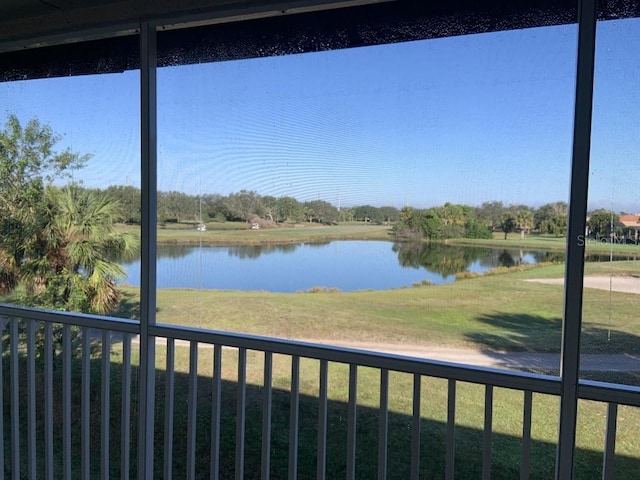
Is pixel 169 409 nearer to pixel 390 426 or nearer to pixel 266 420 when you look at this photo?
pixel 266 420

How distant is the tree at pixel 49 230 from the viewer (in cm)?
228

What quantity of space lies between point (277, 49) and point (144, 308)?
129cm

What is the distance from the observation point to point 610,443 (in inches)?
52.6

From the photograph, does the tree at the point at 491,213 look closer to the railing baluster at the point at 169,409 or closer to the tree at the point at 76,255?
the railing baluster at the point at 169,409

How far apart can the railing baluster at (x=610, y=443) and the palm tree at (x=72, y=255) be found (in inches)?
84.9

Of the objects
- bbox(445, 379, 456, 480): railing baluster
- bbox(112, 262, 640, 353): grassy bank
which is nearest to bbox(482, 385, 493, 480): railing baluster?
bbox(445, 379, 456, 480): railing baluster

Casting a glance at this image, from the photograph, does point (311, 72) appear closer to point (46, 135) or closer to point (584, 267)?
point (584, 267)

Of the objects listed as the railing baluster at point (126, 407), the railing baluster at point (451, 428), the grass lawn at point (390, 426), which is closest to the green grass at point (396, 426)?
the grass lawn at point (390, 426)

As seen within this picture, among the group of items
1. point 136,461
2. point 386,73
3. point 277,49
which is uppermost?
point 277,49

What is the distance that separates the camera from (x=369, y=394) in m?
1.94

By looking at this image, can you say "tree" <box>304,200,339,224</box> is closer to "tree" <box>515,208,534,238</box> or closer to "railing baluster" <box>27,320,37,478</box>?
"tree" <box>515,208,534,238</box>

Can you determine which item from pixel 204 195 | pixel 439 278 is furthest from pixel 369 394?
pixel 204 195

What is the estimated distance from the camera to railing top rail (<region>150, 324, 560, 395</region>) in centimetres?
140

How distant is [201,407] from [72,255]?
116 centimetres
